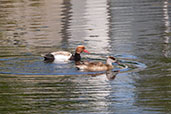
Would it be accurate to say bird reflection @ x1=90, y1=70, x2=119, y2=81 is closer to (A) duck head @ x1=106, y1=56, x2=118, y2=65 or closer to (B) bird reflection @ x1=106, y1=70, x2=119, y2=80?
(B) bird reflection @ x1=106, y1=70, x2=119, y2=80

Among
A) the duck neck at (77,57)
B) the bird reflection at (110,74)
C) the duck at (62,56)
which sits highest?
the bird reflection at (110,74)

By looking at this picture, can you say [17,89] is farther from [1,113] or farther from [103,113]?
[103,113]

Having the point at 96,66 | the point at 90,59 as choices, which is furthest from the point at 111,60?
the point at 90,59

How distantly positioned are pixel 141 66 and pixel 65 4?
21.7m

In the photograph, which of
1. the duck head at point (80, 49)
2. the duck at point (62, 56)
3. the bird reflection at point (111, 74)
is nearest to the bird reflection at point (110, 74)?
the bird reflection at point (111, 74)

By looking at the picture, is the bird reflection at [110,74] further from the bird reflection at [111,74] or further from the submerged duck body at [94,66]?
the submerged duck body at [94,66]

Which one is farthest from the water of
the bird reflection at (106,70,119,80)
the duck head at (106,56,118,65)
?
the duck head at (106,56,118,65)

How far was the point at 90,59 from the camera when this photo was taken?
53.0 feet

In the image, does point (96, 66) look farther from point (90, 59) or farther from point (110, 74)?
point (90, 59)

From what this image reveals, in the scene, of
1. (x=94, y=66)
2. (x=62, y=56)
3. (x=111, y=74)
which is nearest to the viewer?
(x=111, y=74)

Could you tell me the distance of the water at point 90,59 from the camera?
423 inches

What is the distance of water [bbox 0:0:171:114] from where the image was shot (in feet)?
35.3

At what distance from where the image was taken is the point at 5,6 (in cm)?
3578

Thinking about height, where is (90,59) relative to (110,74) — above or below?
below
